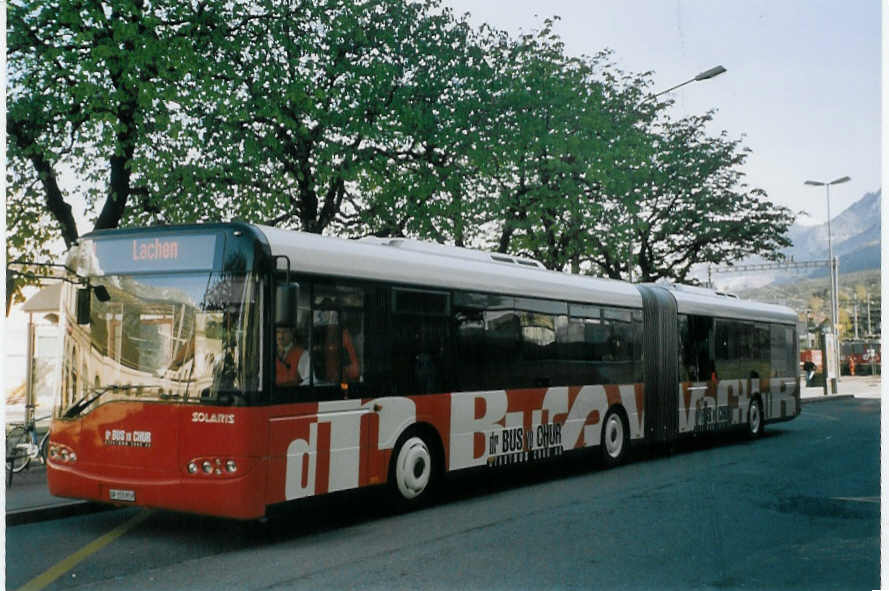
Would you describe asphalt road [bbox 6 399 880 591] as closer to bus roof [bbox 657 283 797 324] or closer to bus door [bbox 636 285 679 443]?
bus door [bbox 636 285 679 443]

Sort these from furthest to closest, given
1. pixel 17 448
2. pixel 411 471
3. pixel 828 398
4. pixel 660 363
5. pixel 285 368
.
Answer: pixel 828 398
pixel 660 363
pixel 17 448
pixel 411 471
pixel 285 368

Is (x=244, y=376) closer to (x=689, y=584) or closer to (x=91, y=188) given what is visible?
(x=689, y=584)

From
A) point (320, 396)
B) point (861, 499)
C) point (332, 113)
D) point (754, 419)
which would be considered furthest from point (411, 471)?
point (754, 419)

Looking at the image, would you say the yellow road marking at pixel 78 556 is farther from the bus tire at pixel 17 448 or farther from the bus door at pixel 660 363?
the bus door at pixel 660 363

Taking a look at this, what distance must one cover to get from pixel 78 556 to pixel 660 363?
35.3 ft

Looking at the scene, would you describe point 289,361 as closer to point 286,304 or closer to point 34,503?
point 286,304

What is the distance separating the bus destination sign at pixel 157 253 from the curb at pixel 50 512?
2.68m

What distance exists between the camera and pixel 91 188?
16984mm

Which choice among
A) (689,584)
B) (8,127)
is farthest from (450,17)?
(689,584)

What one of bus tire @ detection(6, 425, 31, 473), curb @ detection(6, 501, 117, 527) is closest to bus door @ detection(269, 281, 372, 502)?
curb @ detection(6, 501, 117, 527)

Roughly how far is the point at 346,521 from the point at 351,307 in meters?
2.18

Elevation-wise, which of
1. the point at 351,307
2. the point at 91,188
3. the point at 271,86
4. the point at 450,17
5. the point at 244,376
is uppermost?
the point at 450,17

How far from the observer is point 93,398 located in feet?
29.0

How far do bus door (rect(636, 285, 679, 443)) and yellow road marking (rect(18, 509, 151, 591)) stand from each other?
28.7 feet
